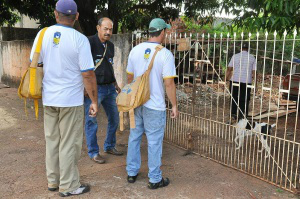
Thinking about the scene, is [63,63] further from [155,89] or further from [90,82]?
[155,89]

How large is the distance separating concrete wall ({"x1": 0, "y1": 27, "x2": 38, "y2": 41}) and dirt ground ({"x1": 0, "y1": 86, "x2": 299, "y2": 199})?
7210 millimetres

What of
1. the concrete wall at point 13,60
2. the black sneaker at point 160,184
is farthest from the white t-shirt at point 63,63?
the concrete wall at point 13,60

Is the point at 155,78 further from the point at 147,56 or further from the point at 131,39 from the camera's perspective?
the point at 131,39

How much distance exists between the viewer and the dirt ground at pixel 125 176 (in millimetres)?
3512

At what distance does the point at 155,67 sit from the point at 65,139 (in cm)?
122

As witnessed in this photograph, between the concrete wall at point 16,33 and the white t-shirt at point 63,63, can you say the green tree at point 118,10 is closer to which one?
the concrete wall at point 16,33

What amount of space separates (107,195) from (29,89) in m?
1.38

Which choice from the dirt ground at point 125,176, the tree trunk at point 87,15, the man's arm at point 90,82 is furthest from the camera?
the tree trunk at point 87,15

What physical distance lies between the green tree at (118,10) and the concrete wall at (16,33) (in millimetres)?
761

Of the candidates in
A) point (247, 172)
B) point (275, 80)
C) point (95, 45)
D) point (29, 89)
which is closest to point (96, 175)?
point (29, 89)

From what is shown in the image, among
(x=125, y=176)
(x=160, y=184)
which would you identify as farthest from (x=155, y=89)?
(x=125, y=176)

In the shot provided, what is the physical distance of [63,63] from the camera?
10.4 feet

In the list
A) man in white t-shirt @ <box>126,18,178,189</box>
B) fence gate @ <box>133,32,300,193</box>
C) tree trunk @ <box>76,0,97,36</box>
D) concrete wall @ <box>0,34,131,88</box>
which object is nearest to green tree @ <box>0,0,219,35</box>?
tree trunk @ <box>76,0,97,36</box>

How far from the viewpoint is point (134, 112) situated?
3.68 meters
